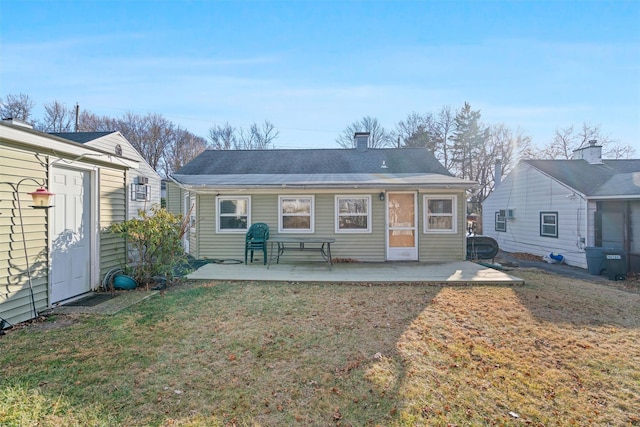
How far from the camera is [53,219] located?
4.70 metres

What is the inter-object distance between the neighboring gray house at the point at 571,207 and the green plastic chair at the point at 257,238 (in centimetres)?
1054

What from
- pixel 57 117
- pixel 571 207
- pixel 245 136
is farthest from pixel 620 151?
pixel 57 117

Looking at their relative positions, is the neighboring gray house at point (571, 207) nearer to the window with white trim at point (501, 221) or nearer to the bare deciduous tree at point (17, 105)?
the window with white trim at point (501, 221)

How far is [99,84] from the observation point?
1195 centimetres

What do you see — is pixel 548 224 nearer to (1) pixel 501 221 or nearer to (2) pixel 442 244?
(1) pixel 501 221

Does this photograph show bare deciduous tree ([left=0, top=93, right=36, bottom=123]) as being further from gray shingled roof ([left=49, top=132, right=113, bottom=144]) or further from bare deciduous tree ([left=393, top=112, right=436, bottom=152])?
bare deciduous tree ([left=393, top=112, right=436, bottom=152])

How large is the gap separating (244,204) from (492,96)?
10.2 m

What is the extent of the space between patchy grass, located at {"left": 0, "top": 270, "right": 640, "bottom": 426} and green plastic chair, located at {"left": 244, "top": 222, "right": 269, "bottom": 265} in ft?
10.3

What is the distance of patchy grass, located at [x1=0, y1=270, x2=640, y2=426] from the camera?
2365mm

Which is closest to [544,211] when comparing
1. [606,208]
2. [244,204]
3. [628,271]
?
[606,208]

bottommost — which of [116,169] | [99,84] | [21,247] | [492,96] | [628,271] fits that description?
[628,271]

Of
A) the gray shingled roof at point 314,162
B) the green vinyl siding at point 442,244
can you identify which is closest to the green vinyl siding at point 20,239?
Result: the gray shingled roof at point 314,162

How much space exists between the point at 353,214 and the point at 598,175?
1054 centimetres

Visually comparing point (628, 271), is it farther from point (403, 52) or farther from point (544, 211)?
point (403, 52)
